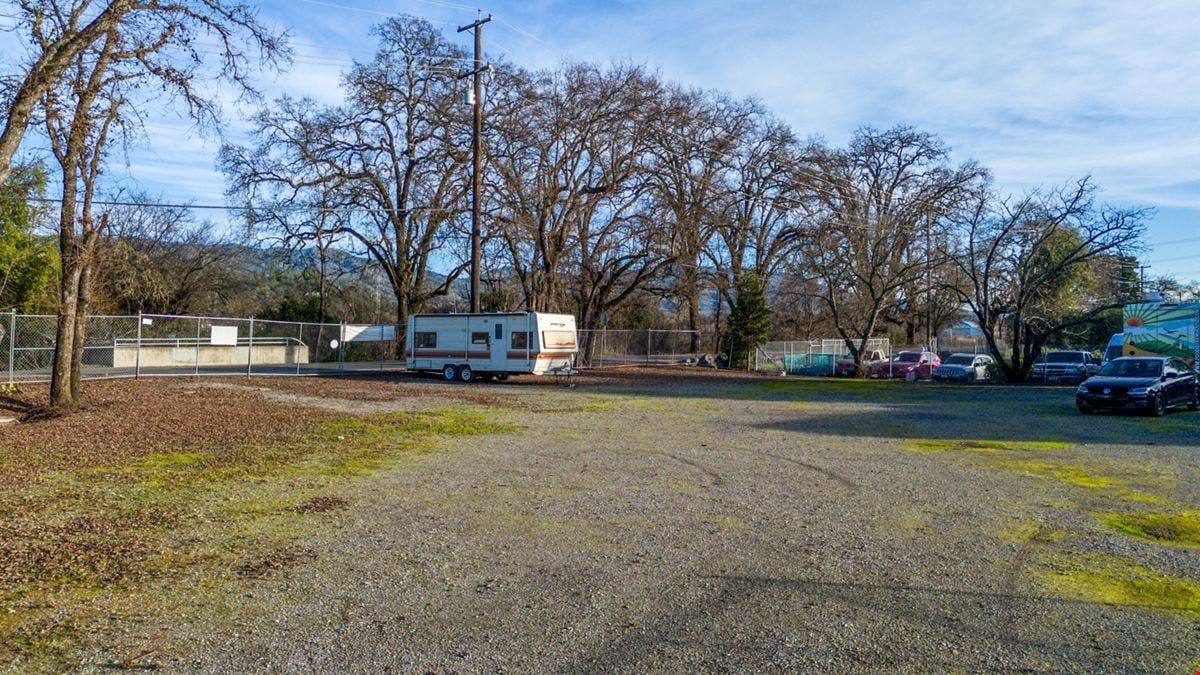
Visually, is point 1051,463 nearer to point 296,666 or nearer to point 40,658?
point 296,666

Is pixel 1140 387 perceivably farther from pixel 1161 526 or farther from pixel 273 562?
pixel 273 562

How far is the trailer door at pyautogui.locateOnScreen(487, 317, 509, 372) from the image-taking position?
28.9m

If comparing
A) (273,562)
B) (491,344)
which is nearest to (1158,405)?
(491,344)

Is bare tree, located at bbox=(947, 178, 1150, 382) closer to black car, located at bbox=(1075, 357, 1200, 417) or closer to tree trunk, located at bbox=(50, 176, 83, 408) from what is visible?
black car, located at bbox=(1075, 357, 1200, 417)

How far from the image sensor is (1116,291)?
182ft

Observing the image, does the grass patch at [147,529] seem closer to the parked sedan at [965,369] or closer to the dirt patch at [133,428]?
the dirt patch at [133,428]

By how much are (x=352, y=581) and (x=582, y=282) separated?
118ft

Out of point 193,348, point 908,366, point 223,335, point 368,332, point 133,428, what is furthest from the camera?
point 908,366

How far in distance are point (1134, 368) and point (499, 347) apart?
19511mm

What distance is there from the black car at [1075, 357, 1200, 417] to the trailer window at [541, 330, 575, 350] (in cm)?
1658

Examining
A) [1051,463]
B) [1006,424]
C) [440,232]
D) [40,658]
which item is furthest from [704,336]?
Answer: [40,658]

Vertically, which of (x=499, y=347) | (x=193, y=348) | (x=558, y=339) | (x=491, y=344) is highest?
(x=558, y=339)

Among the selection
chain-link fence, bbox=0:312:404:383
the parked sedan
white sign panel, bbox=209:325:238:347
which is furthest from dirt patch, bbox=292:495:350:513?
the parked sedan

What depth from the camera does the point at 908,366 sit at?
3775cm
